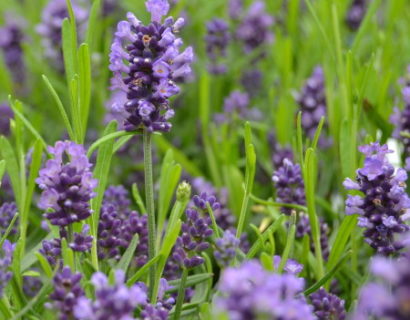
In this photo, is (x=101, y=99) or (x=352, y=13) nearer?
(x=101, y=99)

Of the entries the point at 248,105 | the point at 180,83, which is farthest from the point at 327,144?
the point at 180,83

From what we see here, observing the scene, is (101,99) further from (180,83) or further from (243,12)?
(243,12)

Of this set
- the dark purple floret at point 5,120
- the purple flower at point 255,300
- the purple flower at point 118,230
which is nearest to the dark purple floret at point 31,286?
the purple flower at point 118,230

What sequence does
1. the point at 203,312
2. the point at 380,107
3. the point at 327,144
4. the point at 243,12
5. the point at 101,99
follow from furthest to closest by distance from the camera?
the point at 243,12 → the point at 101,99 → the point at 327,144 → the point at 380,107 → the point at 203,312

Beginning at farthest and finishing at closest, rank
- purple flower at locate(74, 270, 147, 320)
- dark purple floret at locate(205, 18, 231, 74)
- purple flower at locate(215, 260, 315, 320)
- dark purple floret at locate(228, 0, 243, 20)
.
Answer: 1. dark purple floret at locate(228, 0, 243, 20)
2. dark purple floret at locate(205, 18, 231, 74)
3. purple flower at locate(74, 270, 147, 320)
4. purple flower at locate(215, 260, 315, 320)

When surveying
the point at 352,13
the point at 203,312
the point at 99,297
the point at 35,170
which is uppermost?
the point at 352,13

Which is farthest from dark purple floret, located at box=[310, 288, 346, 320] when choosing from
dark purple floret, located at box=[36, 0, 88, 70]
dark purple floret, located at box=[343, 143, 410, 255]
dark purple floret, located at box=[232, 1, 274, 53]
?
dark purple floret, located at box=[232, 1, 274, 53]

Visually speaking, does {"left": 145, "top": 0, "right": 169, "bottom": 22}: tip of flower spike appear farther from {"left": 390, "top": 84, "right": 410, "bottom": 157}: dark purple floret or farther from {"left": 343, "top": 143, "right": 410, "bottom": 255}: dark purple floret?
{"left": 390, "top": 84, "right": 410, "bottom": 157}: dark purple floret
